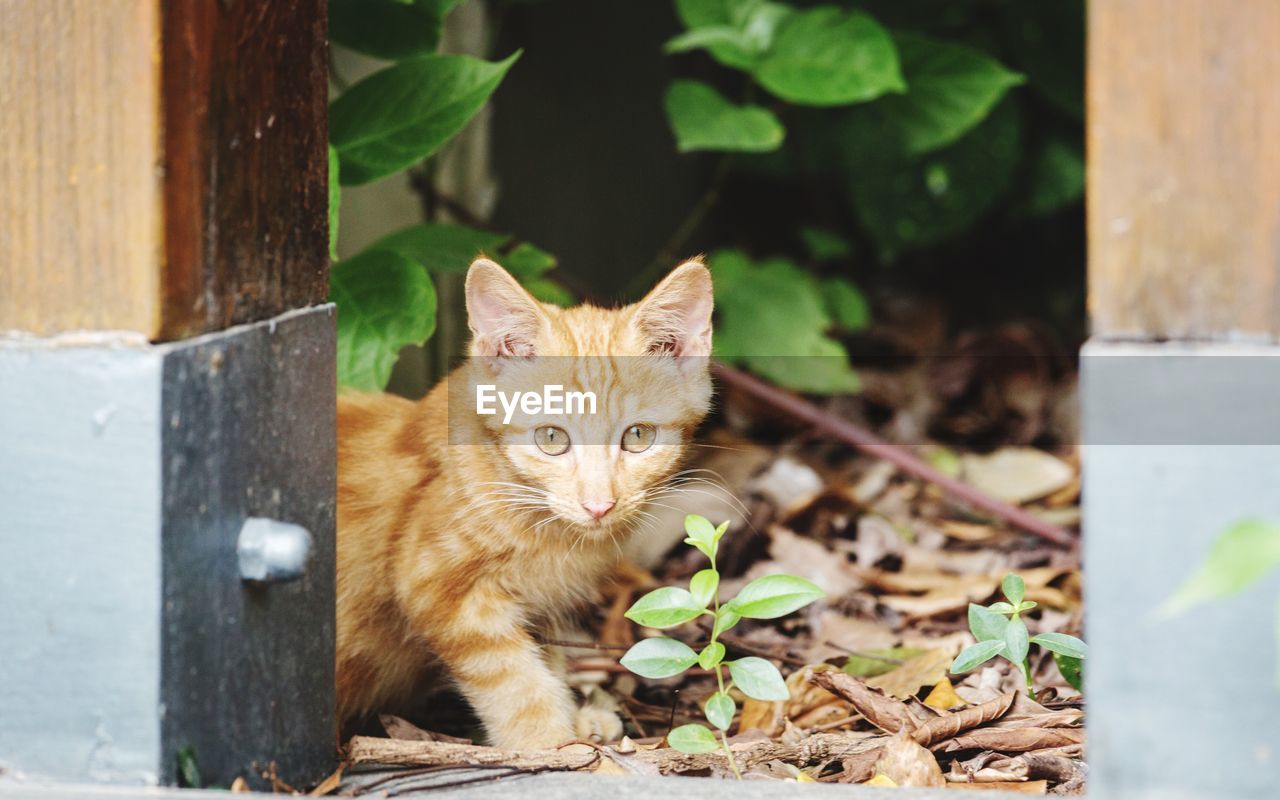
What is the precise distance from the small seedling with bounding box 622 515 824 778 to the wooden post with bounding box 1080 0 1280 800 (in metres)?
0.54

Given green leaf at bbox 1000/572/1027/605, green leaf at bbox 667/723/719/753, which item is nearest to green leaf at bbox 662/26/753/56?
green leaf at bbox 1000/572/1027/605

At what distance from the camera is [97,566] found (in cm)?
141

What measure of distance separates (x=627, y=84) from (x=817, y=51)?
1.16m

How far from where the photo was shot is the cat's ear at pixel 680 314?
2.28 m

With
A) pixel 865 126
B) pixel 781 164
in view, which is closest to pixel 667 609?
pixel 865 126

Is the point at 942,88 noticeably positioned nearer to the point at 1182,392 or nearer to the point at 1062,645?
the point at 1062,645

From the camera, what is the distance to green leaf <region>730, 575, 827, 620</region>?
1.78 m

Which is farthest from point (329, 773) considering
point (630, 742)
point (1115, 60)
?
point (1115, 60)

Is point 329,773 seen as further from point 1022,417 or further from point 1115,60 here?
point 1022,417

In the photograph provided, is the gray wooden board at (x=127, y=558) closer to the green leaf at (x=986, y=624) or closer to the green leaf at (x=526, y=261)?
the green leaf at (x=986, y=624)

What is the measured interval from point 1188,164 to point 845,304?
3.45 meters

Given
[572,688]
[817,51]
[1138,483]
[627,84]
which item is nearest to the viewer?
[1138,483]

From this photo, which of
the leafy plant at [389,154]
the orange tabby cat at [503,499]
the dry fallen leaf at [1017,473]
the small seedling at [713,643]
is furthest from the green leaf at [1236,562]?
the dry fallen leaf at [1017,473]

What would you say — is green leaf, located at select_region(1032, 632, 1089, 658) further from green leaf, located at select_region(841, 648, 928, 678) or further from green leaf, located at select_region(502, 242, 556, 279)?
green leaf, located at select_region(502, 242, 556, 279)
